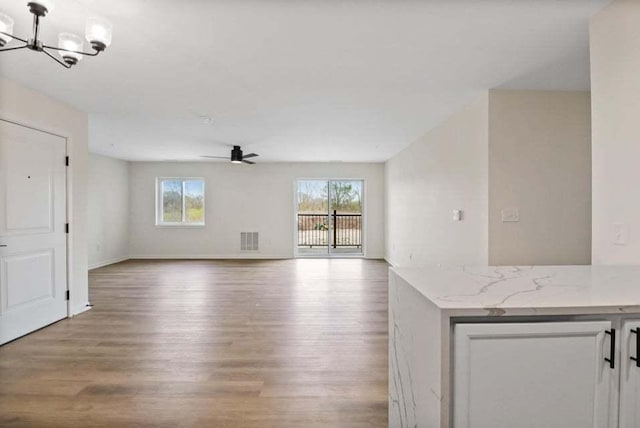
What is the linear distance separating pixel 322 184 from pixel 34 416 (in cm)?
665

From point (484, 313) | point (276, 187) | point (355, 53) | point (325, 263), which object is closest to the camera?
point (484, 313)

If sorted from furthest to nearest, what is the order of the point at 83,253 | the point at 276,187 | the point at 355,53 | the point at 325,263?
the point at 276,187 < the point at 325,263 < the point at 83,253 < the point at 355,53

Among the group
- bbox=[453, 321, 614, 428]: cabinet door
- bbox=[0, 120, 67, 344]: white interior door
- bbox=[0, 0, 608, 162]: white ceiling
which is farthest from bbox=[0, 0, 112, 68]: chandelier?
bbox=[453, 321, 614, 428]: cabinet door

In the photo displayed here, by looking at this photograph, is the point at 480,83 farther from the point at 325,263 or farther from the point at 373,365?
the point at 325,263

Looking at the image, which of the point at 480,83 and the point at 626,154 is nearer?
the point at 626,154

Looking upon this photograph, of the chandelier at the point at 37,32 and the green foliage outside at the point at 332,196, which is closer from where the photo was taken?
the chandelier at the point at 37,32

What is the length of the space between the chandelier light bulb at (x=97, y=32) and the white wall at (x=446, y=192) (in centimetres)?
317

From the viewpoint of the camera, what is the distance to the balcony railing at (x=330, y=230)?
8039 mm

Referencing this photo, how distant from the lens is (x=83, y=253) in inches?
150

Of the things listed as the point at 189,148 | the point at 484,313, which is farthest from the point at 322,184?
the point at 484,313

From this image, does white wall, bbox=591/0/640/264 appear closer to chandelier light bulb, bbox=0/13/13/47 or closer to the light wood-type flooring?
the light wood-type flooring

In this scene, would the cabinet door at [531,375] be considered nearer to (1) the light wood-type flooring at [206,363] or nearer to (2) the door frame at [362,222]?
(1) the light wood-type flooring at [206,363]

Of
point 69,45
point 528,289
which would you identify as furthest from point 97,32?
point 528,289

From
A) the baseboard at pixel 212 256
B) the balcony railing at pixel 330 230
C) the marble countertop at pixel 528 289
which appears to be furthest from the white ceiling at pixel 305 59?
the baseboard at pixel 212 256
